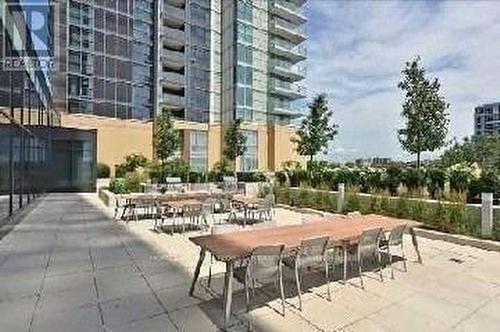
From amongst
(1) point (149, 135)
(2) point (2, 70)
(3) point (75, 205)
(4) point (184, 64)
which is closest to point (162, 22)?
(4) point (184, 64)

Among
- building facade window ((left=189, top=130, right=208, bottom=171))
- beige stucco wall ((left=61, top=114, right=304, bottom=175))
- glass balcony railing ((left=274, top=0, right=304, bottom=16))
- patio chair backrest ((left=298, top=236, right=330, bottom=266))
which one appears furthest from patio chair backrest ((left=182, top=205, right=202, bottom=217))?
glass balcony railing ((left=274, top=0, right=304, bottom=16))

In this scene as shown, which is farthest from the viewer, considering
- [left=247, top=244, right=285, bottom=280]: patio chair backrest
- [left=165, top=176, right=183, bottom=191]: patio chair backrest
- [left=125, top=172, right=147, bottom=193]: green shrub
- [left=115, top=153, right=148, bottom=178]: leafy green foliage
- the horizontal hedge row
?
[left=115, top=153, right=148, bottom=178]: leafy green foliage

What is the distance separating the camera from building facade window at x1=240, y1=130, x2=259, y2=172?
4141cm

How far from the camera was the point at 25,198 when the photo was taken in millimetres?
13484

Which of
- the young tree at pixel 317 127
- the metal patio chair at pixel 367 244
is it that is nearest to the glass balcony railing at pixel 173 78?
the young tree at pixel 317 127

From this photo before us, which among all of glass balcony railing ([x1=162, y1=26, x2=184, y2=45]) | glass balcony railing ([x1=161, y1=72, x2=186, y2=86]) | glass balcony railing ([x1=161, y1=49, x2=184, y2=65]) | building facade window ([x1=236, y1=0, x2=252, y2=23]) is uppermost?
building facade window ([x1=236, y1=0, x2=252, y2=23])

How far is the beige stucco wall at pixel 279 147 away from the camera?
1673 inches

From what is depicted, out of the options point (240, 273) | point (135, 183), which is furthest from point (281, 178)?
point (240, 273)

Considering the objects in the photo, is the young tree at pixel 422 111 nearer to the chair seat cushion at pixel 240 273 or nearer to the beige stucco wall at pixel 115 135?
the chair seat cushion at pixel 240 273

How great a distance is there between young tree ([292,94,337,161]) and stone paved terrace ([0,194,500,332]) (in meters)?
14.7

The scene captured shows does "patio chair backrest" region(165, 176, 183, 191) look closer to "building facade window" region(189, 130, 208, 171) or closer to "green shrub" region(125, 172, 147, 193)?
"green shrub" region(125, 172, 147, 193)

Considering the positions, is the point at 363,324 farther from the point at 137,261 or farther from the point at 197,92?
the point at 197,92

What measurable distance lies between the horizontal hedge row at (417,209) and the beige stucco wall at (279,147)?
2918 centimetres

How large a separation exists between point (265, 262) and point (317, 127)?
18310 mm
